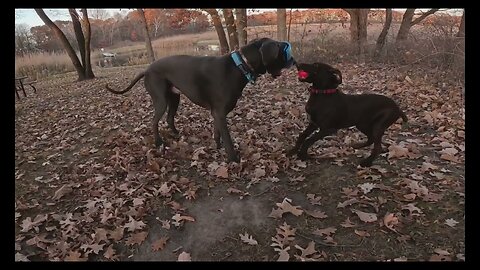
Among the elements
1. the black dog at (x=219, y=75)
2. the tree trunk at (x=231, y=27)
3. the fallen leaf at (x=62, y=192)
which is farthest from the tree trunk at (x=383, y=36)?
the fallen leaf at (x=62, y=192)

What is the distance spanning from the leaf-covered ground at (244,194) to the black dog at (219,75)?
677 millimetres

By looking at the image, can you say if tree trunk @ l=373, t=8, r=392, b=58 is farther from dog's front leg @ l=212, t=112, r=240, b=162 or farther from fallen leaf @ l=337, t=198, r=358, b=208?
fallen leaf @ l=337, t=198, r=358, b=208

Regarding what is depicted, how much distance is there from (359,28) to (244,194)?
11.8 metres

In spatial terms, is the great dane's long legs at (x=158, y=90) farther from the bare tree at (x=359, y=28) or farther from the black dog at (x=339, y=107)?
the bare tree at (x=359, y=28)

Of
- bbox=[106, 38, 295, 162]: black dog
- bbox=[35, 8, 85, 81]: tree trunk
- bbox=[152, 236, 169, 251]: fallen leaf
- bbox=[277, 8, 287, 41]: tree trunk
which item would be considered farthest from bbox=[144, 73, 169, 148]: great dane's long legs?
bbox=[35, 8, 85, 81]: tree trunk

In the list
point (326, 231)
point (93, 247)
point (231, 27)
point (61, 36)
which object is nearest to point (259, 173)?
point (326, 231)

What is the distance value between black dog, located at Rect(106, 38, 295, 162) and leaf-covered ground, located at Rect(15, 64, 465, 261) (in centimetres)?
68

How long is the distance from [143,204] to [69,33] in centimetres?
2359

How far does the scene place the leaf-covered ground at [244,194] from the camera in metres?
3.21

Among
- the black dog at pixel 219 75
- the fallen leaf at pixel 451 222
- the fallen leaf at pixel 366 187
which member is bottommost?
the fallen leaf at pixel 451 222

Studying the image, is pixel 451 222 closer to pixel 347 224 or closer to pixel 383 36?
pixel 347 224

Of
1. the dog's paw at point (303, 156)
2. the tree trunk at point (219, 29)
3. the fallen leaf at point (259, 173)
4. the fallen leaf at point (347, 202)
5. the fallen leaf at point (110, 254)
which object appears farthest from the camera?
the tree trunk at point (219, 29)

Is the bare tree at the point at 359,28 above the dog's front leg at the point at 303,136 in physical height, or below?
above

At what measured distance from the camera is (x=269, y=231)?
338cm
